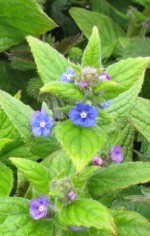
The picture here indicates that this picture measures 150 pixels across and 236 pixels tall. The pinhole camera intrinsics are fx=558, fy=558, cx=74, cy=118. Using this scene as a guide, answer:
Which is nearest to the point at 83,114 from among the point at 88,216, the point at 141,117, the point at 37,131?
the point at 37,131

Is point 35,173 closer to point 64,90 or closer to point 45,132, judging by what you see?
point 45,132

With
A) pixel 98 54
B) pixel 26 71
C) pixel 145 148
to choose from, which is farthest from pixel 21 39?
pixel 98 54

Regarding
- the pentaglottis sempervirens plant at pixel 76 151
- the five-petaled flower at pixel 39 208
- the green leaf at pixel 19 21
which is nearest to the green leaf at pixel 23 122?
the pentaglottis sempervirens plant at pixel 76 151

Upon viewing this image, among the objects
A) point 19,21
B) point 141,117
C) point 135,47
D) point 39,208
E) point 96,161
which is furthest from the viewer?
point 135,47

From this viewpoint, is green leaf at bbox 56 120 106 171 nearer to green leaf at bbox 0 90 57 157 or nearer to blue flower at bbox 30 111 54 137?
blue flower at bbox 30 111 54 137

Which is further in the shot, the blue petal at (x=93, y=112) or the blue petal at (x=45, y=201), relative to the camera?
the blue petal at (x=45, y=201)

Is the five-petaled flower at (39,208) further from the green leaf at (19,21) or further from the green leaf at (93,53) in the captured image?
the green leaf at (19,21)
